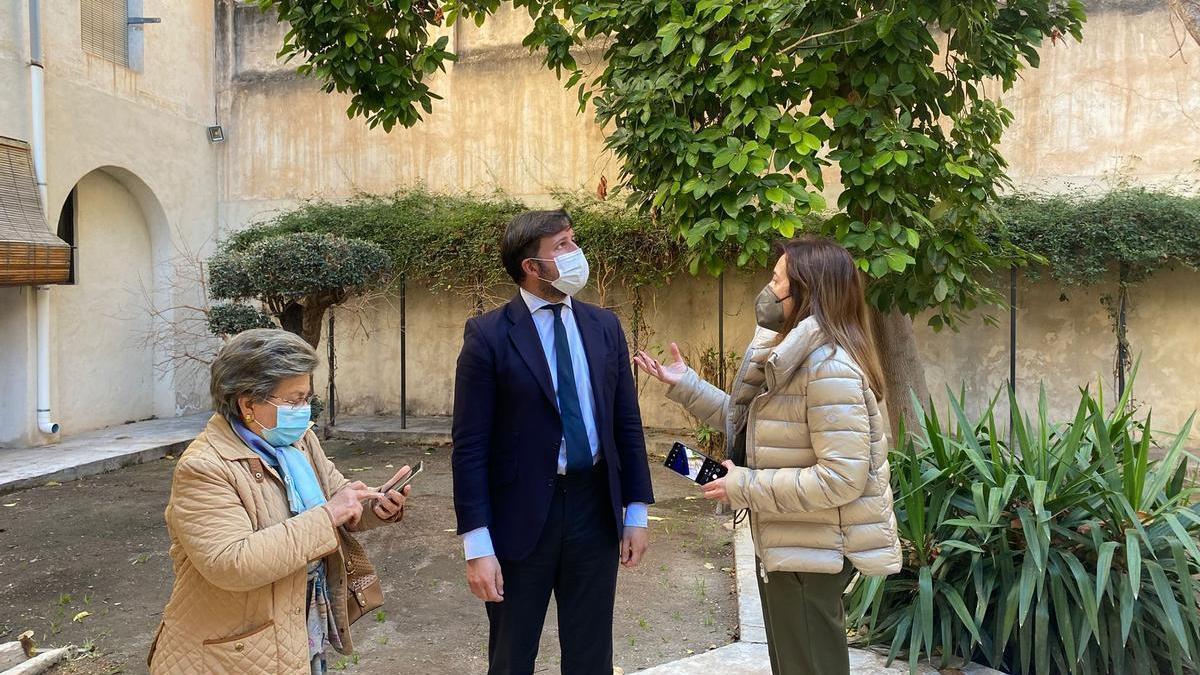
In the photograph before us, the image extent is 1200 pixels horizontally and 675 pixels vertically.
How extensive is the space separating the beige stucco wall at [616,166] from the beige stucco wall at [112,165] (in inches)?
22.9

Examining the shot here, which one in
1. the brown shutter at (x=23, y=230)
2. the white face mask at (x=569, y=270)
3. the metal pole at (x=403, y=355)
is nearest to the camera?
the white face mask at (x=569, y=270)

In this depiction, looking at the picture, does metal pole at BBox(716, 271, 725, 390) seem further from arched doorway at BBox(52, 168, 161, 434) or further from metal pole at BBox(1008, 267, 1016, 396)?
arched doorway at BBox(52, 168, 161, 434)

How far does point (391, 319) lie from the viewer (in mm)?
11000

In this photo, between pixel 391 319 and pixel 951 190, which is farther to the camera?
pixel 391 319

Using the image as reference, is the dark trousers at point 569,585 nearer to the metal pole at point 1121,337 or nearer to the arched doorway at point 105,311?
the metal pole at point 1121,337

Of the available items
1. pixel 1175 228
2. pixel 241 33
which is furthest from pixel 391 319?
pixel 1175 228

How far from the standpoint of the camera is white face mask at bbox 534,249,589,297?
8.70 feet

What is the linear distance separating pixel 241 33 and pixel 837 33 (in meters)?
9.66

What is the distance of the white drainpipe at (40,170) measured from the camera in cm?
866

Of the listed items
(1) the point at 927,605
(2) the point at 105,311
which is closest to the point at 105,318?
(2) the point at 105,311

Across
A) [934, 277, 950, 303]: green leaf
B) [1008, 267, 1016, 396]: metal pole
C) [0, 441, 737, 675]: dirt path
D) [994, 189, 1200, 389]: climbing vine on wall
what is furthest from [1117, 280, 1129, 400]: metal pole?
[934, 277, 950, 303]: green leaf

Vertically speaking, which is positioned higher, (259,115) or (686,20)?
(259,115)

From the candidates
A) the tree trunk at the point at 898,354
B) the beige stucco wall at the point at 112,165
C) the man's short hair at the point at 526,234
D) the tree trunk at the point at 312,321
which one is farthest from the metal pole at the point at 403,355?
the man's short hair at the point at 526,234

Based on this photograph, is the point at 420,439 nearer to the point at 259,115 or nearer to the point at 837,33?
the point at 259,115
